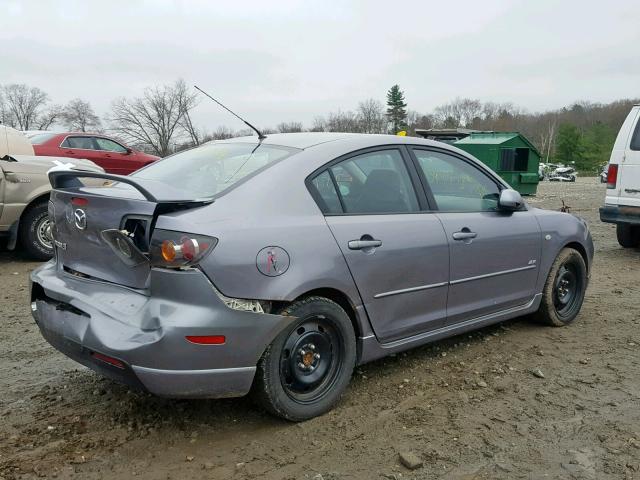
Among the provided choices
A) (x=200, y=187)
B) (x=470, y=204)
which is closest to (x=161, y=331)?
(x=200, y=187)

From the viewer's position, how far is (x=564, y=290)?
488 centimetres

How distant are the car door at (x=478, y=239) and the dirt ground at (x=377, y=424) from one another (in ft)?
1.39

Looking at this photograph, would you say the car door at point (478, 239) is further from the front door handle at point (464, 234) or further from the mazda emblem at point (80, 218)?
the mazda emblem at point (80, 218)

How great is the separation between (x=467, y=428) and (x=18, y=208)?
5.85 meters

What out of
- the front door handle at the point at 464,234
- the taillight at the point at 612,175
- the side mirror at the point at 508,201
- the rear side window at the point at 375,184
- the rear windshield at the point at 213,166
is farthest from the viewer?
the taillight at the point at 612,175

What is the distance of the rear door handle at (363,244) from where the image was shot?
10.3ft

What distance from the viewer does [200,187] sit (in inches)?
122

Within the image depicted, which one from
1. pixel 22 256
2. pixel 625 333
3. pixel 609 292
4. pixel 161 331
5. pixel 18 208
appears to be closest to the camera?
pixel 161 331

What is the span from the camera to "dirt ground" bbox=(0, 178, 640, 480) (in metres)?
2.66

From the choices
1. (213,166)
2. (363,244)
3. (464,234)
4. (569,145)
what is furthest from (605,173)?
(569,145)

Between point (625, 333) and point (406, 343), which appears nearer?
point (406, 343)

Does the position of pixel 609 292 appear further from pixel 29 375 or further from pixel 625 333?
pixel 29 375

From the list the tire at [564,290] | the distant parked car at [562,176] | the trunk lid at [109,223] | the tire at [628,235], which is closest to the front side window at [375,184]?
the trunk lid at [109,223]

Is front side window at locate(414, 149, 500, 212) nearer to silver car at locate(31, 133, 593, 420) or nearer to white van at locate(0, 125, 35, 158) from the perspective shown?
silver car at locate(31, 133, 593, 420)
